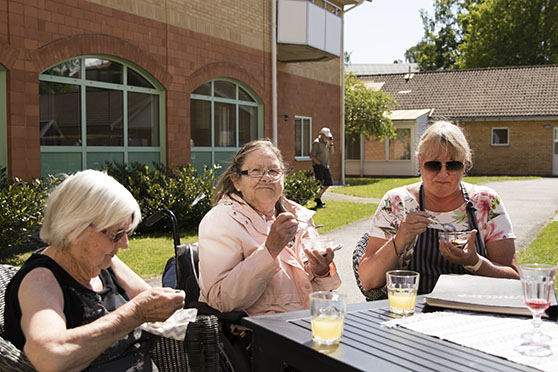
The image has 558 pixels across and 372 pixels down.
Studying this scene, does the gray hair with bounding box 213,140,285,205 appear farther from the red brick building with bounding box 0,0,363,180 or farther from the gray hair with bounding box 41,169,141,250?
the red brick building with bounding box 0,0,363,180

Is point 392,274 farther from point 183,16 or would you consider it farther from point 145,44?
point 183,16

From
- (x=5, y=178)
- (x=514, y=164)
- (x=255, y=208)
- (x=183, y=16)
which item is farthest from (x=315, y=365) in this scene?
(x=514, y=164)

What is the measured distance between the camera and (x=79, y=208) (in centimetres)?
219

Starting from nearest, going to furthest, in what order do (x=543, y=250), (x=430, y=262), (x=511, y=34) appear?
(x=430, y=262) → (x=543, y=250) → (x=511, y=34)

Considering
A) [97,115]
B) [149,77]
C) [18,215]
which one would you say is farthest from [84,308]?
[149,77]

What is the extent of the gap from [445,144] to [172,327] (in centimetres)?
183

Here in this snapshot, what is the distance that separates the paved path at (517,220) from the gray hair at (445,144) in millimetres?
1311

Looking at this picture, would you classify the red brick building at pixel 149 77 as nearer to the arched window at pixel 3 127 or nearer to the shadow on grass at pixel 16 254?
the arched window at pixel 3 127

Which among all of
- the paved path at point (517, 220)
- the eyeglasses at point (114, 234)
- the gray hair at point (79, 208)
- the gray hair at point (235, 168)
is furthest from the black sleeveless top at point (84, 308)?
the paved path at point (517, 220)

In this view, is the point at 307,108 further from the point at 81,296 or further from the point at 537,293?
the point at 537,293

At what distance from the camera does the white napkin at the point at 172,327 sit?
2.37m

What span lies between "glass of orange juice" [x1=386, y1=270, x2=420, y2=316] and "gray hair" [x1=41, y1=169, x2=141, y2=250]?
1136 millimetres

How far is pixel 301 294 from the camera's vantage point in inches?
119

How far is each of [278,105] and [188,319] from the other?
14.6 m
